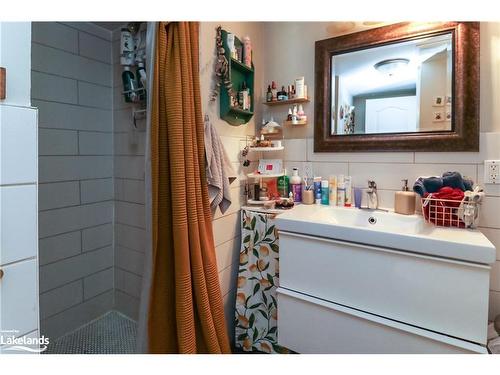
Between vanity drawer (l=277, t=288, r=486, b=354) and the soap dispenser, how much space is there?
0.53 metres

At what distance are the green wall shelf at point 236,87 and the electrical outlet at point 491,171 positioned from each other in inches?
46.2

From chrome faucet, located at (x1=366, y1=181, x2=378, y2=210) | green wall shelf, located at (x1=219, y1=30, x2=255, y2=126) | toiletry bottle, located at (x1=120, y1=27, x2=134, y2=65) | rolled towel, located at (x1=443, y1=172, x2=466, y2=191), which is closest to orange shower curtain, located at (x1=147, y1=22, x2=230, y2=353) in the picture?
green wall shelf, located at (x1=219, y1=30, x2=255, y2=126)

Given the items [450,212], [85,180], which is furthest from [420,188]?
[85,180]

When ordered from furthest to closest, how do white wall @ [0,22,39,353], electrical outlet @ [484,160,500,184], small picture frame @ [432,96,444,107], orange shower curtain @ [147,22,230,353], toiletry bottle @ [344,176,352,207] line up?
toiletry bottle @ [344,176,352,207]
small picture frame @ [432,96,444,107]
electrical outlet @ [484,160,500,184]
orange shower curtain @ [147,22,230,353]
white wall @ [0,22,39,353]

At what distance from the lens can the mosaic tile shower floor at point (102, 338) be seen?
4.85 feet

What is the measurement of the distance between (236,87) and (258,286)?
1.12m

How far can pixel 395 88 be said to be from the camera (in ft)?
4.50

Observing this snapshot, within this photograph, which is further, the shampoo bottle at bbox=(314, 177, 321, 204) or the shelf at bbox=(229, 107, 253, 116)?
the shampoo bottle at bbox=(314, 177, 321, 204)

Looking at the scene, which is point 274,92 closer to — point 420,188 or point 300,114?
point 300,114

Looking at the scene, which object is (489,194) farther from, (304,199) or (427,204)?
(304,199)

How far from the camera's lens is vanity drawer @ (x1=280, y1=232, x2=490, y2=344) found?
0.91 m

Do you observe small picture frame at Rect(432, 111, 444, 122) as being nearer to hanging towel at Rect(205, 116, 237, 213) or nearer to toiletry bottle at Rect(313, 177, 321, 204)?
toiletry bottle at Rect(313, 177, 321, 204)

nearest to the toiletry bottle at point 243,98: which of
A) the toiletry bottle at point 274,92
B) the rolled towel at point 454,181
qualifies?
the toiletry bottle at point 274,92
